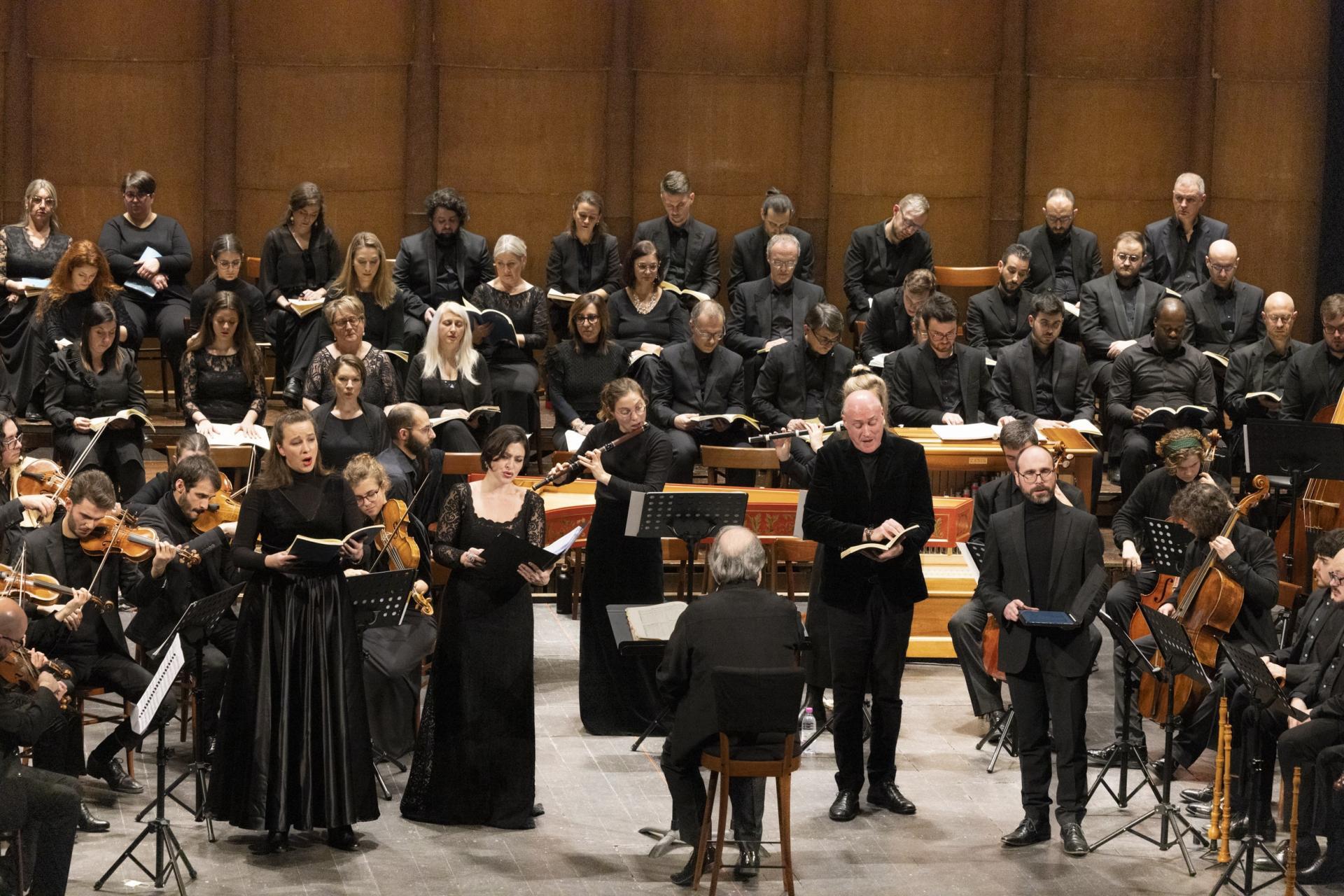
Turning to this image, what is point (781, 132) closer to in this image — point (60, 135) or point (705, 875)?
point (60, 135)

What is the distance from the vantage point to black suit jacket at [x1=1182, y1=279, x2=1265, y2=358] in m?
10.1

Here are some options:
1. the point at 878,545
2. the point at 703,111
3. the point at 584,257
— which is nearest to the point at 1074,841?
the point at 878,545

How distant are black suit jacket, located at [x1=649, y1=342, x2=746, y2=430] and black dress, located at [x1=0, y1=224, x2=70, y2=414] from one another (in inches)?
123

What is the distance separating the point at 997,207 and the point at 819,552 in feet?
18.0

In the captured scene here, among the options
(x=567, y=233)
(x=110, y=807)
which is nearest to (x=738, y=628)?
(x=110, y=807)

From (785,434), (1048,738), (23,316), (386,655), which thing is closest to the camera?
(1048,738)

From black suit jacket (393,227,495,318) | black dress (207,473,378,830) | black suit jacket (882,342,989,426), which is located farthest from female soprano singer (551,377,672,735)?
black suit jacket (393,227,495,318)

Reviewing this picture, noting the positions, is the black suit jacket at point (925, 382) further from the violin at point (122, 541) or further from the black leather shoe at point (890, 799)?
the violin at point (122, 541)

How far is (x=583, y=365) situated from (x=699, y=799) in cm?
390

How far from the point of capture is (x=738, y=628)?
5.80 m

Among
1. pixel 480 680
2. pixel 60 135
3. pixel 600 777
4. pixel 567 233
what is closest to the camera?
pixel 480 680

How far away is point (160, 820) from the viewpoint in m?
5.89

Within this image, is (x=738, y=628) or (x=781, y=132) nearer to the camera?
(x=738, y=628)

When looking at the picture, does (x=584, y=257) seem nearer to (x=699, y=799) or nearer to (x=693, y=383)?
(x=693, y=383)
